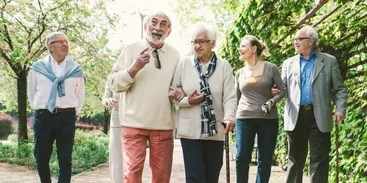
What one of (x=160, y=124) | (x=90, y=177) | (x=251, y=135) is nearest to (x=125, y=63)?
(x=160, y=124)

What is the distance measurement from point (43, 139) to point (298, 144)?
272 centimetres

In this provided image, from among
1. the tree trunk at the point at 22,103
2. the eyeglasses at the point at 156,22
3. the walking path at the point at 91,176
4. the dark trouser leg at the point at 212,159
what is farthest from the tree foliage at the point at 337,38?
the tree trunk at the point at 22,103

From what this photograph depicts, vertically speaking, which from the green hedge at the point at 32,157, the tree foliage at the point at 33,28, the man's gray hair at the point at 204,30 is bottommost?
the green hedge at the point at 32,157

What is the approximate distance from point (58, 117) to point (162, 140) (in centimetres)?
157

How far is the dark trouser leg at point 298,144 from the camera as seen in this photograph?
5.14 meters

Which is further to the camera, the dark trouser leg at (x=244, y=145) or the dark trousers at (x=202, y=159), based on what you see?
the dark trouser leg at (x=244, y=145)

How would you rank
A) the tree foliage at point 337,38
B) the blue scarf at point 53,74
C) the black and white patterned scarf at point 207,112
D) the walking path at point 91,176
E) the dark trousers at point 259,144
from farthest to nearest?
1. the walking path at point 91,176
2. the tree foliage at point 337,38
3. the dark trousers at point 259,144
4. the blue scarf at point 53,74
5. the black and white patterned scarf at point 207,112

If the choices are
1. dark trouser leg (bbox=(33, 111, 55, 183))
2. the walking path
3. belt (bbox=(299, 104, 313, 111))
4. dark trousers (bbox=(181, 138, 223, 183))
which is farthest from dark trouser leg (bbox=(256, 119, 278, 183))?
the walking path

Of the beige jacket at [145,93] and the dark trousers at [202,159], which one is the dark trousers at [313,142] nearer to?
the dark trousers at [202,159]

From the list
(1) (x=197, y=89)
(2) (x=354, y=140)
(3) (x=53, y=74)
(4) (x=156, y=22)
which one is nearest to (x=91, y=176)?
(3) (x=53, y=74)

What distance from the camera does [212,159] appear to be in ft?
14.1

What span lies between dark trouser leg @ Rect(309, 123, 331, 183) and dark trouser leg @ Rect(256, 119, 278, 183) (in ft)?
1.48

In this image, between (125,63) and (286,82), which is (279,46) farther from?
(125,63)

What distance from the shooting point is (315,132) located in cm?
507
